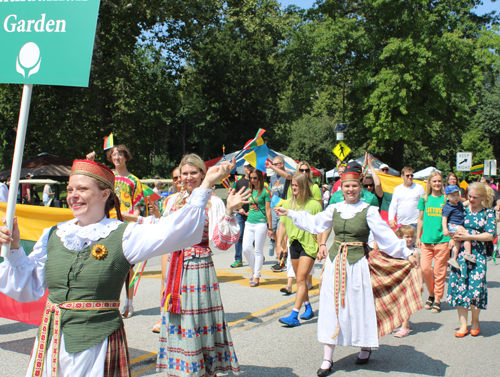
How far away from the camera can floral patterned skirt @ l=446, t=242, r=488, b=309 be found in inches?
229

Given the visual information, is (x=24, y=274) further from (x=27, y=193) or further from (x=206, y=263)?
(x=27, y=193)

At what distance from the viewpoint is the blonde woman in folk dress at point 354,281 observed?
465 cm

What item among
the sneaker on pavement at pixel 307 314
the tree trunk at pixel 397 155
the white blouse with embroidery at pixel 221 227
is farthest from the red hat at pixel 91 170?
the tree trunk at pixel 397 155

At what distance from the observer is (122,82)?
77.0 ft

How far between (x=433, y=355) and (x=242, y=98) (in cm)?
3344

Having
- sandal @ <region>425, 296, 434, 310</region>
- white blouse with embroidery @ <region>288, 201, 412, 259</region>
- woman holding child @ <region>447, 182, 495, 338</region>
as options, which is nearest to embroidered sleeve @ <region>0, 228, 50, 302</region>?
white blouse with embroidery @ <region>288, 201, 412, 259</region>

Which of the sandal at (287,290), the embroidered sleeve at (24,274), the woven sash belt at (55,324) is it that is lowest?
the sandal at (287,290)

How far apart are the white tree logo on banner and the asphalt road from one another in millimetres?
2772

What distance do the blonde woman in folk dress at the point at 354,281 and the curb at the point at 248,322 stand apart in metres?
1.48

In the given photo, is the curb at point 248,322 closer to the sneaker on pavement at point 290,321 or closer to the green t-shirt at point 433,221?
the sneaker on pavement at point 290,321

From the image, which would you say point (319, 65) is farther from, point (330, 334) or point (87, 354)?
point (87, 354)

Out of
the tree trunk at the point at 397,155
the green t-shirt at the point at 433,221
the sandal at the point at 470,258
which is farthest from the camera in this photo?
the tree trunk at the point at 397,155

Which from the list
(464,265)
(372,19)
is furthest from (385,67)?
(464,265)

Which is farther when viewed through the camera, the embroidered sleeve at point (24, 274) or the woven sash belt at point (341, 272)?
the woven sash belt at point (341, 272)
